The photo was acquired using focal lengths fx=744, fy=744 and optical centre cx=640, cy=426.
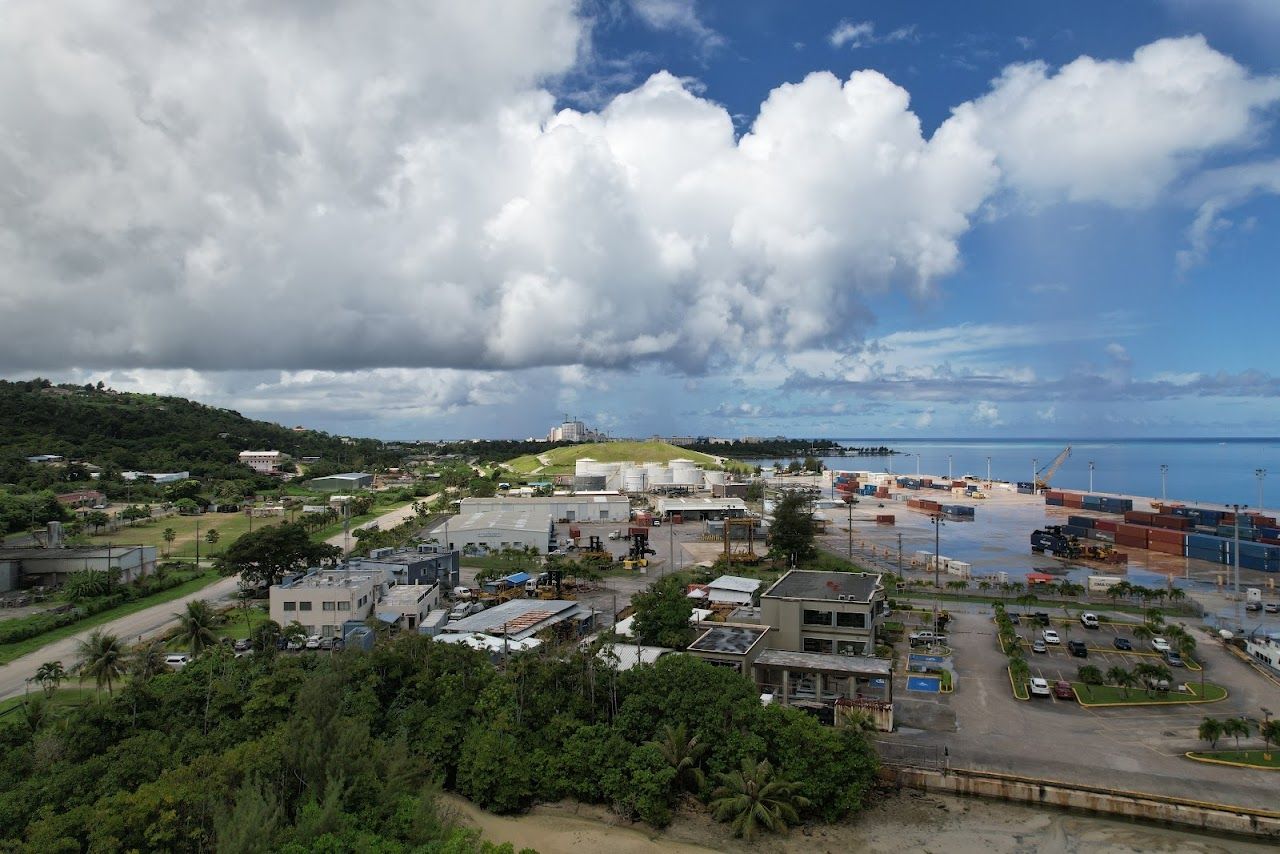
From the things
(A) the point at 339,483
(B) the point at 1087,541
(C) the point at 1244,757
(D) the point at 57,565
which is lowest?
(B) the point at 1087,541

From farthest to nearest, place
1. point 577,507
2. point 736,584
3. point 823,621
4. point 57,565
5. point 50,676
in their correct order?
point 577,507
point 57,565
point 736,584
point 823,621
point 50,676

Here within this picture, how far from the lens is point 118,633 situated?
27922mm

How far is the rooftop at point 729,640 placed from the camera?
68.0ft

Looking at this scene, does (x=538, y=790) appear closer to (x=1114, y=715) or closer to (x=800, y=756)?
(x=800, y=756)

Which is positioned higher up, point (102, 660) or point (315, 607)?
point (102, 660)

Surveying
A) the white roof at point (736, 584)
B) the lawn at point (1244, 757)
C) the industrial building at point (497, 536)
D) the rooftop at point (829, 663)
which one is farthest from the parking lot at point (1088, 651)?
the industrial building at point (497, 536)

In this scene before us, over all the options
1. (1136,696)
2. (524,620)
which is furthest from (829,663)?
(524,620)

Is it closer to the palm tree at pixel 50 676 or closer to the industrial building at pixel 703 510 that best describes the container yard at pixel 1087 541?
the industrial building at pixel 703 510

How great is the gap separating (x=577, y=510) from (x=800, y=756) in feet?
155

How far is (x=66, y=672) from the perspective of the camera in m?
23.0

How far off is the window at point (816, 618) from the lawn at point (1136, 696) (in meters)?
6.85

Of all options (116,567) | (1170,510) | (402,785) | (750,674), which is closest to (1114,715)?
(750,674)

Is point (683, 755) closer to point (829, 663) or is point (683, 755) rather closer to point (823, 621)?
point (829, 663)

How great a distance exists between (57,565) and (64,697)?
19801 millimetres
